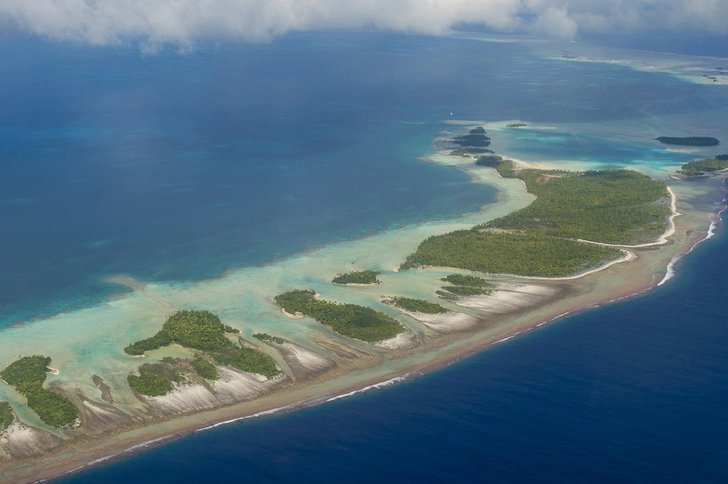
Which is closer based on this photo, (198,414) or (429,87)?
(198,414)

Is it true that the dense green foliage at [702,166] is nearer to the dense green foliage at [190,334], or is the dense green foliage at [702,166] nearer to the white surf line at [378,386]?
the white surf line at [378,386]

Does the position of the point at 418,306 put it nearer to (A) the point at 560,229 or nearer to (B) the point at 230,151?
(A) the point at 560,229

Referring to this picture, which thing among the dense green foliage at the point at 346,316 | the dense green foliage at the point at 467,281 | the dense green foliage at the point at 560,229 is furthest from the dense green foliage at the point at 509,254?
the dense green foliage at the point at 346,316

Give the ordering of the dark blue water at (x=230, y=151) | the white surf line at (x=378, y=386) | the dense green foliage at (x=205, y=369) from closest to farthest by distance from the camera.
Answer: the white surf line at (x=378, y=386)
the dense green foliage at (x=205, y=369)
the dark blue water at (x=230, y=151)

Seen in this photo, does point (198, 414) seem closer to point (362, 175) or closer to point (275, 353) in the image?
point (275, 353)

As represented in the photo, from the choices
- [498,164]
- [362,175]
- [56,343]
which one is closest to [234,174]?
[362,175]

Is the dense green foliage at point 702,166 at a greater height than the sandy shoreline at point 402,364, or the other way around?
the dense green foliage at point 702,166

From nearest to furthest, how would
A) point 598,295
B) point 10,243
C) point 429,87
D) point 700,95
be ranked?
point 598,295
point 10,243
point 700,95
point 429,87
